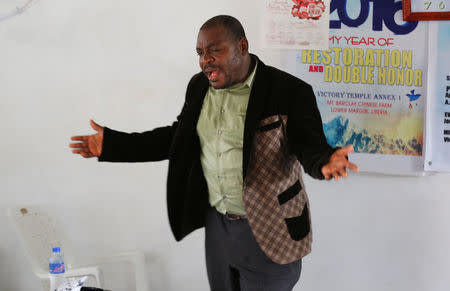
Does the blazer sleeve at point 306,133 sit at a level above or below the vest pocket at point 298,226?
above

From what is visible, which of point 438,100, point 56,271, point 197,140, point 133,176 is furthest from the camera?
point 133,176

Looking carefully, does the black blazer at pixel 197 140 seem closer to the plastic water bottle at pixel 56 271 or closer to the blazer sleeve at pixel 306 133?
the blazer sleeve at pixel 306 133

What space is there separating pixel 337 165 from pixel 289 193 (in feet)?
0.95

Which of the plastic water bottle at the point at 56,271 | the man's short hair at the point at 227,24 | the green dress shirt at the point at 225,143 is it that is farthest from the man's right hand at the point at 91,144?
the plastic water bottle at the point at 56,271

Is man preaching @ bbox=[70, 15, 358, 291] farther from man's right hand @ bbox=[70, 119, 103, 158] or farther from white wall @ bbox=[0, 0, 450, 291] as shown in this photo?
white wall @ bbox=[0, 0, 450, 291]

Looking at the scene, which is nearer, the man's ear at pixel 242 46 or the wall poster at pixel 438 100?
the man's ear at pixel 242 46

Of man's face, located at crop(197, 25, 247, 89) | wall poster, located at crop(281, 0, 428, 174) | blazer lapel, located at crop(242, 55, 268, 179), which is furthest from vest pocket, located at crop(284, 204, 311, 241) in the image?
wall poster, located at crop(281, 0, 428, 174)

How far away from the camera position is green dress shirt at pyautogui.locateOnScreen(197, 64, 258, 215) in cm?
179

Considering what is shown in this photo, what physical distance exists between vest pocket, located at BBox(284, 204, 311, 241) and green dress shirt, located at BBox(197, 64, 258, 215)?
0.51ft

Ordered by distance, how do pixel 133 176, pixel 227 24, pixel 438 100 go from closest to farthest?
pixel 227 24, pixel 438 100, pixel 133 176

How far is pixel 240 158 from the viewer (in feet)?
5.80

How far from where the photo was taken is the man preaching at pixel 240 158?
173 centimetres

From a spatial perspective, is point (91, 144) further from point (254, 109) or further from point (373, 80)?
Result: point (373, 80)

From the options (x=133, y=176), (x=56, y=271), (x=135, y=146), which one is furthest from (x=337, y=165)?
(x=133, y=176)
